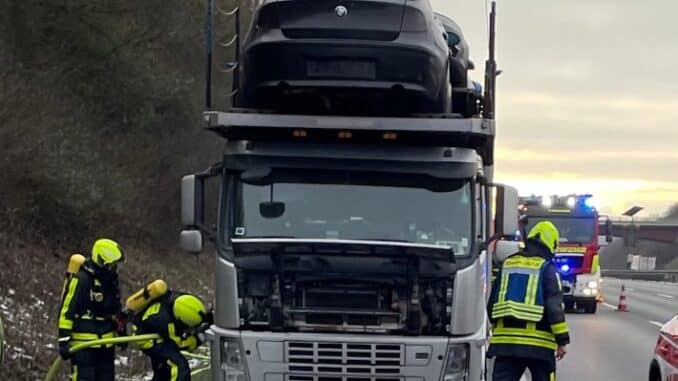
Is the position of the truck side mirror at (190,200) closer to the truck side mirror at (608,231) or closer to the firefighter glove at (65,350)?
the firefighter glove at (65,350)

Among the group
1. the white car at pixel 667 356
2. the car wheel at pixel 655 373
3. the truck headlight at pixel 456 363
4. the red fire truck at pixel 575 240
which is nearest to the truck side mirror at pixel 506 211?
the truck headlight at pixel 456 363

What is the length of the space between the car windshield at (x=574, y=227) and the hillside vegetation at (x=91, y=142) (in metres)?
8.72

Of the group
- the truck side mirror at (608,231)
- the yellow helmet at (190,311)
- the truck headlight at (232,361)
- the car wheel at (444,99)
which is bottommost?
the truck side mirror at (608,231)

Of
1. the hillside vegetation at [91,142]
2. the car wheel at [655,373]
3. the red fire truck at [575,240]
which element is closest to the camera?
the car wheel at [655,373]

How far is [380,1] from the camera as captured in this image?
916cm

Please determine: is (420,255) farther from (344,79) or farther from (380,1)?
(380,1)

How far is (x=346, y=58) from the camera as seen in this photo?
8898 millimetres

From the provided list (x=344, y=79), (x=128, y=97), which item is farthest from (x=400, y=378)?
(x=128, y=97)

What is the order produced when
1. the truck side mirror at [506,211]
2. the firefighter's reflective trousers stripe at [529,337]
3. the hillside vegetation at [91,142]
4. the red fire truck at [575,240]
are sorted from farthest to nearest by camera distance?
1. the red fire truck at [575,240]
2. the hillside vegetation at [91,142]
3. the firefighter's reflective trousers stripe at [529,337]
4. the truck side mirror at [506,211]

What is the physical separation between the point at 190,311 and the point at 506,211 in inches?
112

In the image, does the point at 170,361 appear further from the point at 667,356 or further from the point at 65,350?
the point at 667,356

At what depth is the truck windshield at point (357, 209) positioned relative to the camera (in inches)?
348

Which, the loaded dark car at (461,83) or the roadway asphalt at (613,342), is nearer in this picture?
the loaded dark car at (461,83)

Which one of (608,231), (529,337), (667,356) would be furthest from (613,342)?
(529,337)
